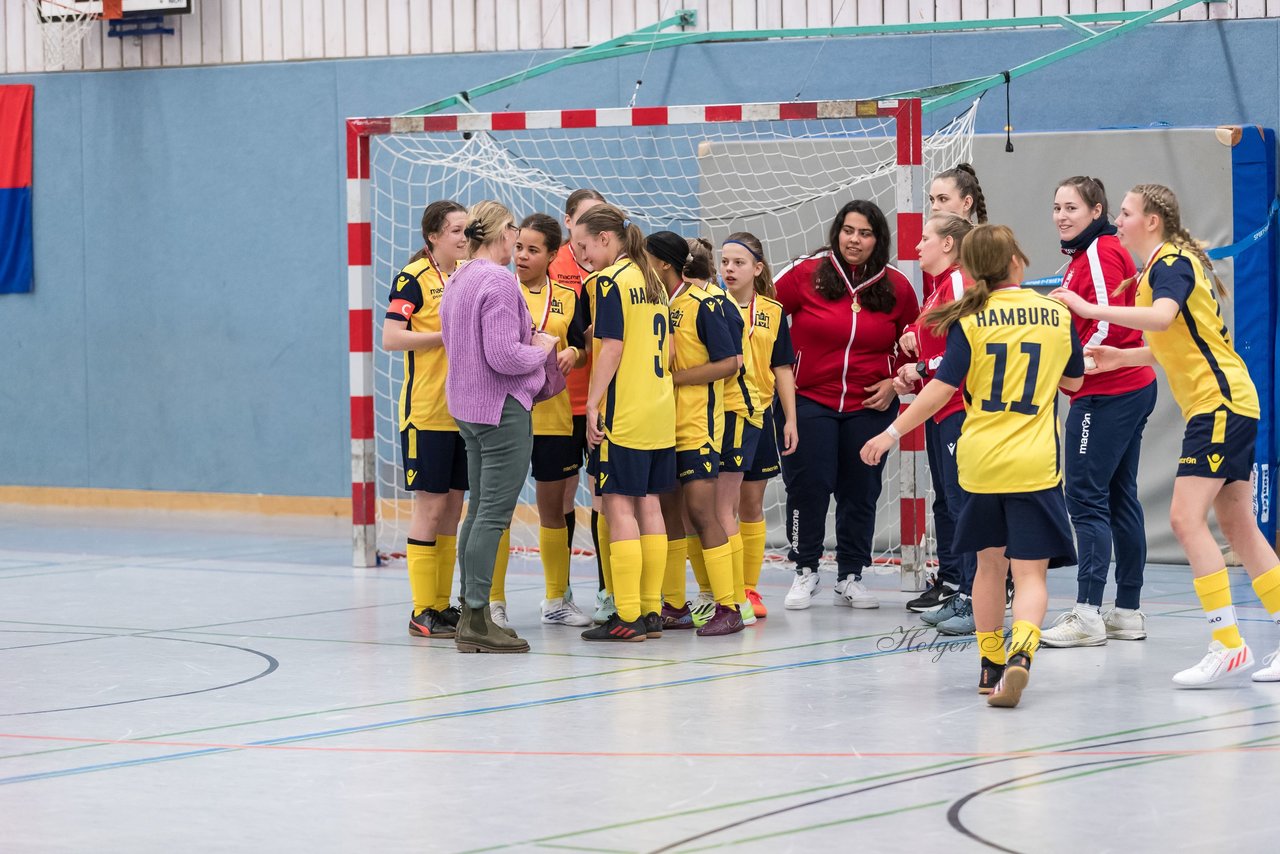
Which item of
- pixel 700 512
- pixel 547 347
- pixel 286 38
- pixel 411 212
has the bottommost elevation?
pixel 700 512

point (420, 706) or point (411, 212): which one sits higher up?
point (411, 212)

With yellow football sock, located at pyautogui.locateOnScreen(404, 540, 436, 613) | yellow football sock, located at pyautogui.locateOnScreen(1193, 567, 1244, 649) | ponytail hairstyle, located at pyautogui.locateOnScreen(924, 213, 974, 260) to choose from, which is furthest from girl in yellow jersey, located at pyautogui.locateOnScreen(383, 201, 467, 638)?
yellow football sock, located at pyautogui.locateOnScreen(1193, 567, 1244, 649)

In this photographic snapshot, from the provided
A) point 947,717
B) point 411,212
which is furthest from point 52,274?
point 947,717

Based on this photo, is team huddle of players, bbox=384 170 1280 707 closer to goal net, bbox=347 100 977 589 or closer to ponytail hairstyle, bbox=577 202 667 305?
ponytail hairstyle, bbox=577 202 667 305

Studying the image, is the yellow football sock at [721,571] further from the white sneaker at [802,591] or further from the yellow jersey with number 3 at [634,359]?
the white sneaker at [802,591]

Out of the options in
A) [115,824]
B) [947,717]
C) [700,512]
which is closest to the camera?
[115,824]

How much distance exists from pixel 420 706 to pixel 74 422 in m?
8.89

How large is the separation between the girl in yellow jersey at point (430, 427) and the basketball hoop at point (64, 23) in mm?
6812

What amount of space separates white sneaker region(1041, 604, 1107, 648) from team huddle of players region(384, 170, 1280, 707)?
0.04 feet

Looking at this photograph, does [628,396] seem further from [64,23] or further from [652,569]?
[64,23]

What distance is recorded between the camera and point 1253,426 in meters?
5.90

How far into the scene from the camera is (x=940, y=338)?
23.4 feet

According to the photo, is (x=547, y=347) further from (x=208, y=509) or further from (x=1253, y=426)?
(x=208, y=509)

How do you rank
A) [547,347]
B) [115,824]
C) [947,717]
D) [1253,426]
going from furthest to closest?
[547,347], [1253,426], [947,717], [115,824]
